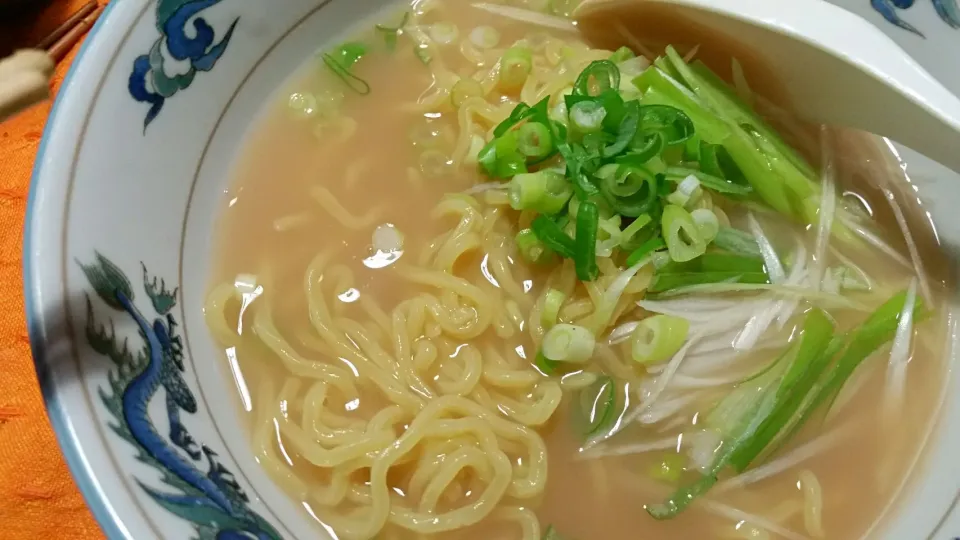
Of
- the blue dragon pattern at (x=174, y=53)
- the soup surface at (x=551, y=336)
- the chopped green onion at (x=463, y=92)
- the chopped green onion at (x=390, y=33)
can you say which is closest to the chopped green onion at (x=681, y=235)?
the soup surface at (x=551, y=336)

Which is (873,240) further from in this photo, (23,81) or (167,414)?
(23,81)

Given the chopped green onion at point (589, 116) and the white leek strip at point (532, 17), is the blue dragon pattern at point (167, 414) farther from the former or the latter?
the white leek strip at point (532, 17)

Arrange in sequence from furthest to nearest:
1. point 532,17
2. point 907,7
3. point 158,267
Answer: point 532,17 < point 907,7 < point 158,267

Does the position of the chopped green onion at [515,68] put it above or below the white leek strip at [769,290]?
above

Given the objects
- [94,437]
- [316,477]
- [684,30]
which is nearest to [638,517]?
[316,477]

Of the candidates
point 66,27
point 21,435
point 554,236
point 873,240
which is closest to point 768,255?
point 873,240

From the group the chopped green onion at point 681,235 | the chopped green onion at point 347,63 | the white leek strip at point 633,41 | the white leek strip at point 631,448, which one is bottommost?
the white leek strip at point 631,448
